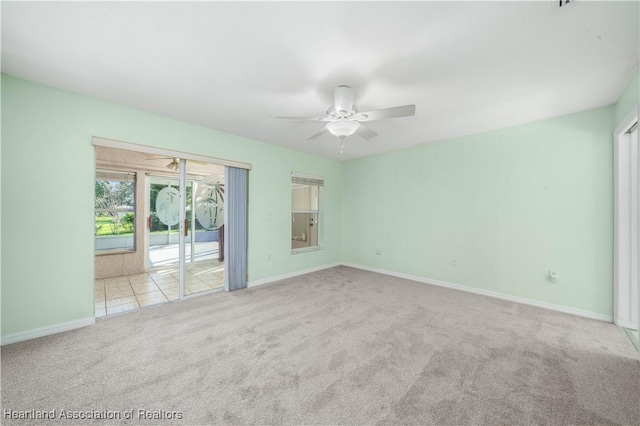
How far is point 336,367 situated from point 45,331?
2.92 meters

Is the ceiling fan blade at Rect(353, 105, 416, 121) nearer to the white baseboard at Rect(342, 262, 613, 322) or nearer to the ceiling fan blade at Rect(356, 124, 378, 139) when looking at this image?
the ceiling fan blade at Rect(356, 124, 378, 139)

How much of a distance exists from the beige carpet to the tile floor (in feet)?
1.29

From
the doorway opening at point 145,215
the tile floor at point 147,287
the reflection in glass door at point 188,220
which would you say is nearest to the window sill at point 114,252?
the doorway opening at point 145,215

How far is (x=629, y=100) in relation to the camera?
236 centimetres

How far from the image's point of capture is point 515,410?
61.1 inches

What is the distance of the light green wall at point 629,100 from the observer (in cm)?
217

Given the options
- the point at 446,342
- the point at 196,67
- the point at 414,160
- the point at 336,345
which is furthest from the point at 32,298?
the point at 414,160

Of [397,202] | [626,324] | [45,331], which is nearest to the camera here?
[45,331]

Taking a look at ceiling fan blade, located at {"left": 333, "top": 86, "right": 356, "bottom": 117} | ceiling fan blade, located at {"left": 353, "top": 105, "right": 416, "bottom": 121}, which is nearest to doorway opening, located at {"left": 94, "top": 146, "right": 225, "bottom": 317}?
ceiling fan blade, located at {"left": 333, "top": 86, "right": 356, "bottom": 117}

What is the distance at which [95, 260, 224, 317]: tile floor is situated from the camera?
3.29 meters

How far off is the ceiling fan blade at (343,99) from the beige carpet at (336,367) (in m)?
2.23

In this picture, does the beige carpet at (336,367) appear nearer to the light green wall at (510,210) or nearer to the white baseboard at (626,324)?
the white baseboard at (626,324)

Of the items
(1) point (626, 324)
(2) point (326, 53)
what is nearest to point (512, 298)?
(1) point (626, 324)

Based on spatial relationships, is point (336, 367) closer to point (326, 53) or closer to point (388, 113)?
point (388, 113)
